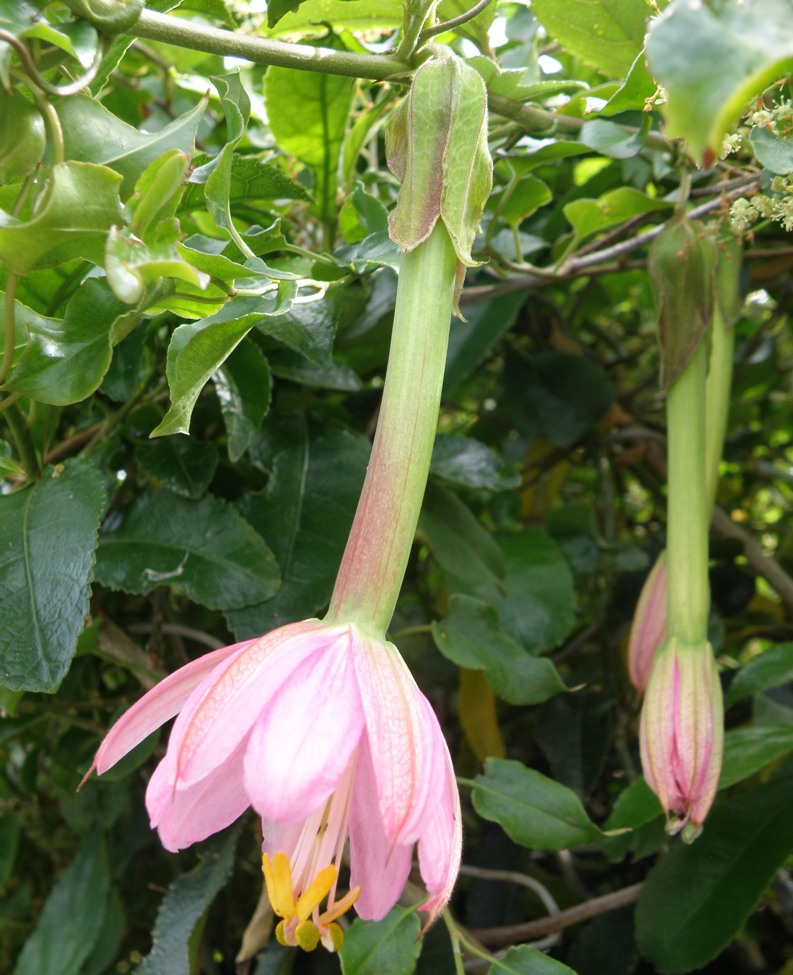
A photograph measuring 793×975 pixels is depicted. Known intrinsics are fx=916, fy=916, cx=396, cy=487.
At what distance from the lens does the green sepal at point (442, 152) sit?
0.36 m

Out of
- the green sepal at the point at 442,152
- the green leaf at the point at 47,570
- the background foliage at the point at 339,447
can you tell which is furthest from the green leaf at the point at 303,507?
the green sepal at the point at 442,152

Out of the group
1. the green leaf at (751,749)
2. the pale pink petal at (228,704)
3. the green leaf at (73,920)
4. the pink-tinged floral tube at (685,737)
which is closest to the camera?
the pale pink petal at (228,704)

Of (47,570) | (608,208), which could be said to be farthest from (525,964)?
(608,208)

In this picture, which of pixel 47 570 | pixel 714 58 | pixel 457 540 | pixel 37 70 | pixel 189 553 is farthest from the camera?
pixel 457 540

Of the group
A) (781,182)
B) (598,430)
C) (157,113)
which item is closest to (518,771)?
(781,182)

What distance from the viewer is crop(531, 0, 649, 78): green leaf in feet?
1.59

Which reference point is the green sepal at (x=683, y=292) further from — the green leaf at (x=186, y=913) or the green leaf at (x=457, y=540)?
the green leaf at (x=186, y=913)

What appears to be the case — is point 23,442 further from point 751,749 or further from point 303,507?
point 751,749

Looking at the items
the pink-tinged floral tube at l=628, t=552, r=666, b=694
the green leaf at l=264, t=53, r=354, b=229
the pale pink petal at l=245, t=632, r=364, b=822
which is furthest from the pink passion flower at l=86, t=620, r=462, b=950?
the green leaf at l=264, t=53, r=354, b=229

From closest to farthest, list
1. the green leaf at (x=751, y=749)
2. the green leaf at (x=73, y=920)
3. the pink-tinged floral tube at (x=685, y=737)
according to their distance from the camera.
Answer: the pink-tinged floral tube at (x=685, y=737), the green leaf at (x=751, y=749), the green leaf at (x=73, y=920)

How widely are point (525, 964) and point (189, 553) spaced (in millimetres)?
271

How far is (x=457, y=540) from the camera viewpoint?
0.61 metres

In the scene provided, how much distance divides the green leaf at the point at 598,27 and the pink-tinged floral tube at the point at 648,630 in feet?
0.93

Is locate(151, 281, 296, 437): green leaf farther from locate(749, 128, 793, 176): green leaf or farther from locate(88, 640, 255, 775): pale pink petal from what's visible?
locate(749, 128, 793, 176): green leaf
